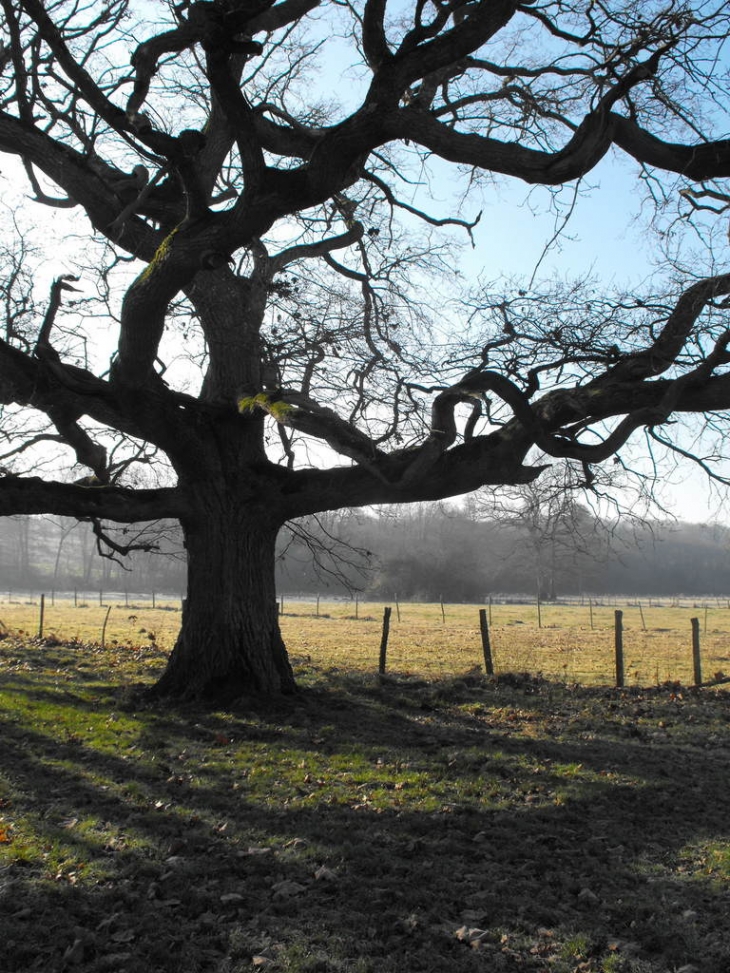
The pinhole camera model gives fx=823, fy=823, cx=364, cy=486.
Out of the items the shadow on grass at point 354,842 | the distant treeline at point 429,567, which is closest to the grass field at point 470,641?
the distant treeline at point 429,567

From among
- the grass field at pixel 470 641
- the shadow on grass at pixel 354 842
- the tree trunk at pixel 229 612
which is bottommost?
the grass field at pixel 470 641

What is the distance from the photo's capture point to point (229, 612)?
38.4 feet

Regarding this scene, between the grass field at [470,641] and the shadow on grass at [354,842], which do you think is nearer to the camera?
the shadow on grass at [354,842]

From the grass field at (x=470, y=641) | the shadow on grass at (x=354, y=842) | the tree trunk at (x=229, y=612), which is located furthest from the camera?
the grass field at (x=470, y=641)

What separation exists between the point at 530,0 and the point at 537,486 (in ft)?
21.9

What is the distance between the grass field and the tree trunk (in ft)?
16.6

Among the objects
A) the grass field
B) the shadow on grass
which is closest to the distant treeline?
the grass field

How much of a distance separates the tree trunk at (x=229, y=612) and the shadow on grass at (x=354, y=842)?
0.80 meters

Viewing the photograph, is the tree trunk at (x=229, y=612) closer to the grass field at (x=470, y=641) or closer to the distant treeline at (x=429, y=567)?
the grass field at (x=470, y=641)

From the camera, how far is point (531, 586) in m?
80.7

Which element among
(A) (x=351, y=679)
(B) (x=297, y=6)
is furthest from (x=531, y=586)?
(B) (x=297, y=6)

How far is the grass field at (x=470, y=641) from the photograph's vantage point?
19.5 meters

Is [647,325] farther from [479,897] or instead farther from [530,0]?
[479,897]

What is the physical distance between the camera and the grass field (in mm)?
19547
